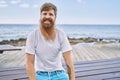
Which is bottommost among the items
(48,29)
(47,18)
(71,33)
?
(71,33)

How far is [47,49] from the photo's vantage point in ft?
8.22

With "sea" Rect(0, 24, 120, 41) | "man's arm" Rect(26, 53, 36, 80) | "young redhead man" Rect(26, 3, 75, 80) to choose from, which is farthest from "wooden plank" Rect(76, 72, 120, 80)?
"sea" Rect(0, 24, 120, 41)

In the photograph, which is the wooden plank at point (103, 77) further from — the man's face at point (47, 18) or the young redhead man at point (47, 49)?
the man's face at point (47, 18)

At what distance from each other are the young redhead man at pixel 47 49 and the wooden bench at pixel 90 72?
0.79 m

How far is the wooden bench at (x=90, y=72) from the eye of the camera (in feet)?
11.0

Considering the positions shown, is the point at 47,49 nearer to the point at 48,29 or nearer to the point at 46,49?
the point at 46,49

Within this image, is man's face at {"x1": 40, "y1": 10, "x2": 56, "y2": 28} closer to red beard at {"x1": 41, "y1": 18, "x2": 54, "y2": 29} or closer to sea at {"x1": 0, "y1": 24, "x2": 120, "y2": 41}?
red beard at {"x1": 41, "y1": 18, "x2": 54, "y2": 29}

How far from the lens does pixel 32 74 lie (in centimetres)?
246

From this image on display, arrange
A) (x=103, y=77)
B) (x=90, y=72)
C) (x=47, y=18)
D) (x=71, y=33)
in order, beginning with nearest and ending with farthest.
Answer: (x=47, y=18), (x=103, y=77), (x=90, y=72), (x=71, y=33)

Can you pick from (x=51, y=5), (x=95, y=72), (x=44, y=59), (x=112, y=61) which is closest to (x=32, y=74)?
(x=44, y=59)

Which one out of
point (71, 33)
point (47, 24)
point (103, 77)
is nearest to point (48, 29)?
point (47, 24)

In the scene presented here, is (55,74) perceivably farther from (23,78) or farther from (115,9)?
(115,9)

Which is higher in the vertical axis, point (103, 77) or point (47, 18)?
point (47, 18)

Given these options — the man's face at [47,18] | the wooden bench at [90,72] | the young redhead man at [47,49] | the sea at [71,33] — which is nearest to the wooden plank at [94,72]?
the wooden bench at [90,72]
